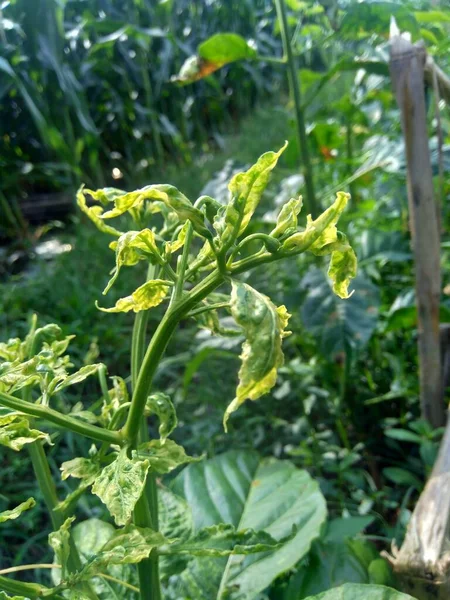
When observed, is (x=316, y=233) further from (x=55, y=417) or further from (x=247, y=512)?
(x=247, y=512)

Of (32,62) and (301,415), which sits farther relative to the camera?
(32,62)

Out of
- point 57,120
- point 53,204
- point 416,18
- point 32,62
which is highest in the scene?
point 416,18

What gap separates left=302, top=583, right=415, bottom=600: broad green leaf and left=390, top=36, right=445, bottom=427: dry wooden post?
679 millimetres

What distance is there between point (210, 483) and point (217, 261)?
65cm

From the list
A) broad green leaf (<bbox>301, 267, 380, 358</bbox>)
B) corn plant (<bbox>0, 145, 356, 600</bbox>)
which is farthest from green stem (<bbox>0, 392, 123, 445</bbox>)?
broad green leaf (<bbox>301, 267, 380, 358</bbox>)

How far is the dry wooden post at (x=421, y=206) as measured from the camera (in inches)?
43.3

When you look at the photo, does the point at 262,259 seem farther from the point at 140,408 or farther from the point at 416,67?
the point at 416,67

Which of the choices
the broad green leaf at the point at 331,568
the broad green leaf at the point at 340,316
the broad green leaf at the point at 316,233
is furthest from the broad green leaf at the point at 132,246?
the broad green leaf at the point at 340,316

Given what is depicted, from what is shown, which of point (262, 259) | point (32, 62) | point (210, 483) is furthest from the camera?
point (32, 62)

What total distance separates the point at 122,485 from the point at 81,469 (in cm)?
8

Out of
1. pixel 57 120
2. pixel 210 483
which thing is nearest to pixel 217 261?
pixel 210 483

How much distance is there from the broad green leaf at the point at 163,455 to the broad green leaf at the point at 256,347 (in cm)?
16

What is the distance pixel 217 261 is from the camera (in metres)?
0.45

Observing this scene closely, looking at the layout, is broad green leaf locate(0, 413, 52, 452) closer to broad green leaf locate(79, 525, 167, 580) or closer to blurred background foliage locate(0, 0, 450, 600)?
broad green leaf locate(79, 525, 167, 580)
